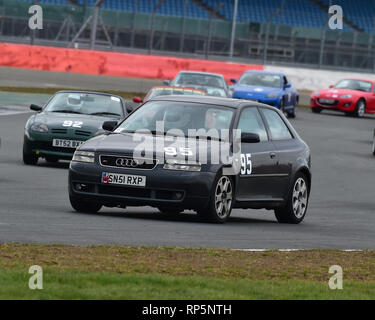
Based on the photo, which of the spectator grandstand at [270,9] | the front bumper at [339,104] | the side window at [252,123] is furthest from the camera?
the spectator grandstand at [270,9]

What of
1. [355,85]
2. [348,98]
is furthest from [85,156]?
[355,85]

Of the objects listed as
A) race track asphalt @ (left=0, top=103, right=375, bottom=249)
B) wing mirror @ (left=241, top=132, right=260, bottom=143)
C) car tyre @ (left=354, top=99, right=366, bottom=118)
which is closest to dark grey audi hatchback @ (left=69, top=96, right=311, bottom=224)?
wing mirror @ (left=241, top=132, right=260, bottom=143)

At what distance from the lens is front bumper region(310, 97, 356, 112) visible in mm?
41750

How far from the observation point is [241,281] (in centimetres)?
797

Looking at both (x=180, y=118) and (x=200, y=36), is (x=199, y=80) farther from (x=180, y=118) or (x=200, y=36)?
(x=180, y=118)

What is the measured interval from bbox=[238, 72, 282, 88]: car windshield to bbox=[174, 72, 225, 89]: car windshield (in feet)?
16.0

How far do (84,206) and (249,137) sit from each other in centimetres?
196

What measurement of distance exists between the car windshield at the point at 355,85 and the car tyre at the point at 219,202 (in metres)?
30.8

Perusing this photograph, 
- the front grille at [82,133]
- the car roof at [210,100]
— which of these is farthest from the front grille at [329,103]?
the car roof at [210,100]

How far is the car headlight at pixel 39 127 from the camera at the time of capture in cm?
1891

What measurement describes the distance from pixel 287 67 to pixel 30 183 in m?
33.9

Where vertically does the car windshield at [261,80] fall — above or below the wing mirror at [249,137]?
below

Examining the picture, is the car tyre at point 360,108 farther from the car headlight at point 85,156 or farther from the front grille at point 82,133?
the car headlight at point 85,156
